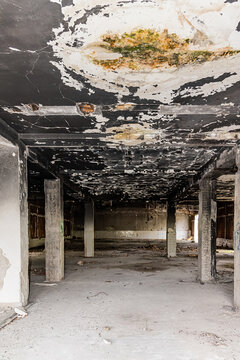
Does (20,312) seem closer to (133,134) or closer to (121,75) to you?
(133,134)

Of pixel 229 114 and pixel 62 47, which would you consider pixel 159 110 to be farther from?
pixel 62 47

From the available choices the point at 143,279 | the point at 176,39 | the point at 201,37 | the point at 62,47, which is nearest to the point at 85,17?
the point at 62,47

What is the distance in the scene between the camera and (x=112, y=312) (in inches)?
184

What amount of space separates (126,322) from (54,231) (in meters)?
3.66

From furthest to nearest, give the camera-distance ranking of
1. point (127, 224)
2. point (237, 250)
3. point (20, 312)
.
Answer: point (127, 224) < point (237, 250) < point (20, 312)

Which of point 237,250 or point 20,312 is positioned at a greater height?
point 237,250

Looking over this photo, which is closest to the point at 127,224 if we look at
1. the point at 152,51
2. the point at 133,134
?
the point at 133,134

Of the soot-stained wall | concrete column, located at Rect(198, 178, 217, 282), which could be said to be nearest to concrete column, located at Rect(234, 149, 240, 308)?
concrete column, located at Rect(198, 178, 217, 282)

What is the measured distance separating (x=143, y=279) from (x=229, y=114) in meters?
5.17

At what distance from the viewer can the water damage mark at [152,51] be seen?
2.19 metres

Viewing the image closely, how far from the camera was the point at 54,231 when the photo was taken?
728 cm

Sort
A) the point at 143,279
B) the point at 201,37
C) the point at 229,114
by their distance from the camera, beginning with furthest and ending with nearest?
the point at 143,279
the point at 229,114
the point at 201,37

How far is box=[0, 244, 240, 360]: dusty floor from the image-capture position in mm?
3225

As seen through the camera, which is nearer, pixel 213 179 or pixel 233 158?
pixel 233 158
